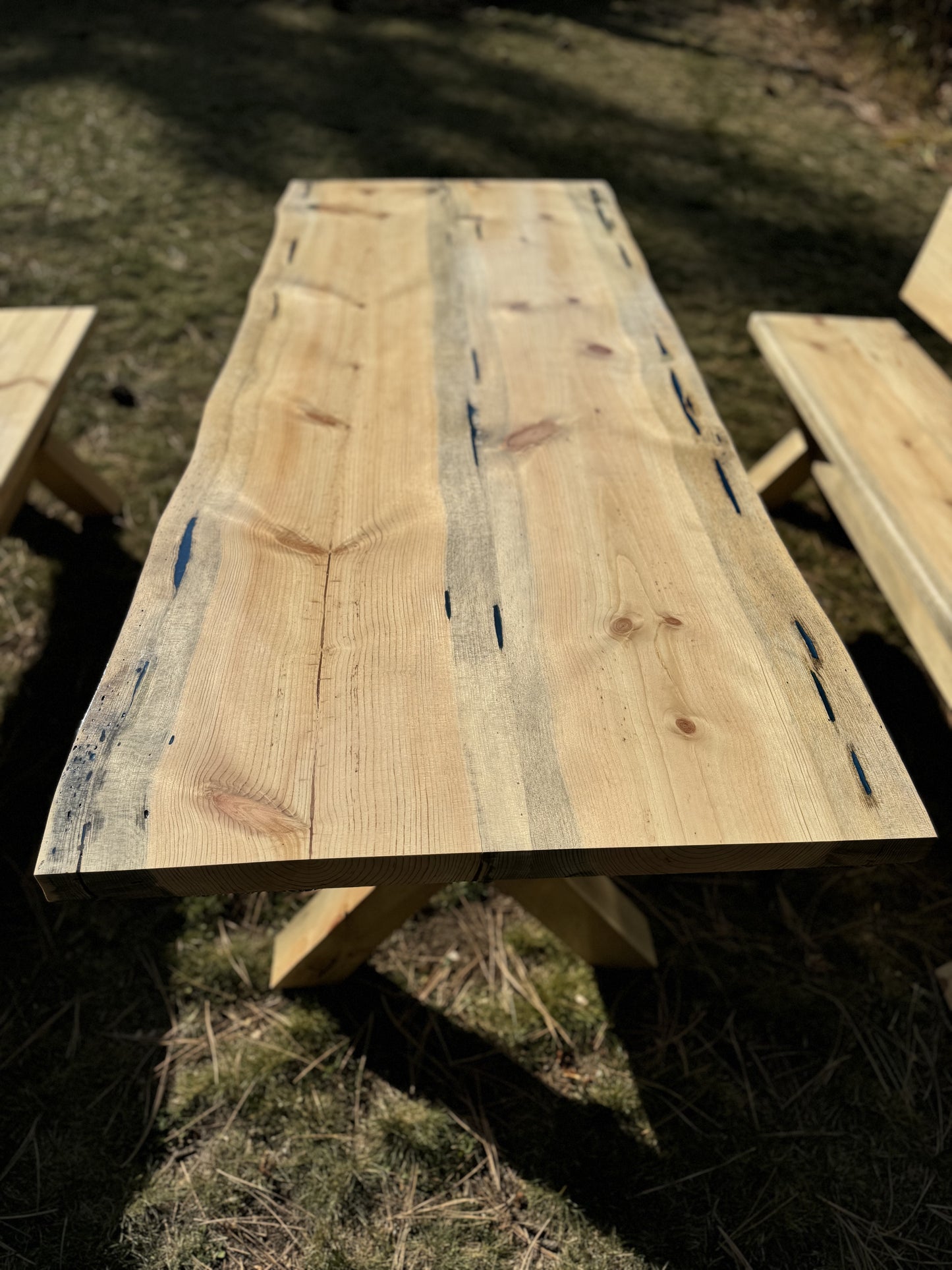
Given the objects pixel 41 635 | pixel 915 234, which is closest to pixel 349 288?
pixel 41 635

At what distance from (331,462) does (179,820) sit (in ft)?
2.06

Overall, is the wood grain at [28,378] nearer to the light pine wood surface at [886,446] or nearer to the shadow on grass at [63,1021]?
the shadow on grass at [63,1021]

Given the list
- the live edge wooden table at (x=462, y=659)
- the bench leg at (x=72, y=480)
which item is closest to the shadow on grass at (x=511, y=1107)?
the live edge wooden table at (x=462, y=659)

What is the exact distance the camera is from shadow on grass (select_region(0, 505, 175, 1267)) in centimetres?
134

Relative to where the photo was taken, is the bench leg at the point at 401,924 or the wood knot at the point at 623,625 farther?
the bench leg at the point at 401,924

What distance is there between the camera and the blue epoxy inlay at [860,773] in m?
0.96

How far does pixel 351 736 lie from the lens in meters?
0.97

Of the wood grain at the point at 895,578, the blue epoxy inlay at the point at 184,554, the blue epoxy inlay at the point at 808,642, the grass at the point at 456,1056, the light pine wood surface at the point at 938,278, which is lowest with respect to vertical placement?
the grass at the point at 456,1056

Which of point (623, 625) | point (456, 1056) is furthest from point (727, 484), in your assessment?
point (456, 1056)

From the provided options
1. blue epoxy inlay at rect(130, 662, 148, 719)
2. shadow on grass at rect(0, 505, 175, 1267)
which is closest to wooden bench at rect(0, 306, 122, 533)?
shadow on grass at rect(0, 505, 175, 1267)

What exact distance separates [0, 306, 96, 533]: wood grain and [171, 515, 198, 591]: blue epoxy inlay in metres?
0.55

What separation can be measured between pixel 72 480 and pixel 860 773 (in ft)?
Answer: 6.21

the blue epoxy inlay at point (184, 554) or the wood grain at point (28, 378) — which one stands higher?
the blue epoxy inlay at point (184, 554)

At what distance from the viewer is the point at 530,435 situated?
1.42 metres
